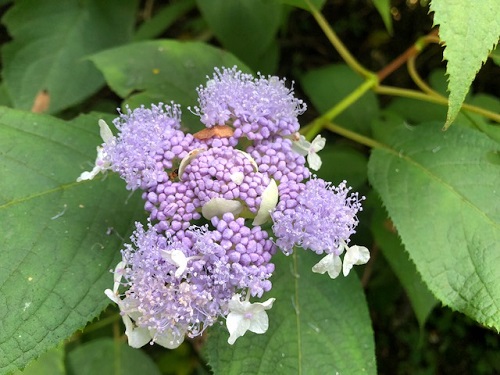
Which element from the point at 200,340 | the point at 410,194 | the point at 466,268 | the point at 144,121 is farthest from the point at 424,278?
the point at 200,340

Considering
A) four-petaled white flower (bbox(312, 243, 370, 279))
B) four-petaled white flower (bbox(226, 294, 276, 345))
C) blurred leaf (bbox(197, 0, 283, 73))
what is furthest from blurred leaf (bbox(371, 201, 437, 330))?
blurred leaf (bbox(197, 0, 283, 73))

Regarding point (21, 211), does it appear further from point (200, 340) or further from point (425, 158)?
point (200, 340)

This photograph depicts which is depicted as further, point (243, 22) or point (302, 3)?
point (243, 22)

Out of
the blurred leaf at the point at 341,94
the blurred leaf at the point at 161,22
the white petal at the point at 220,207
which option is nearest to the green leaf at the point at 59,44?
the blurred leaf at the point at 161,22

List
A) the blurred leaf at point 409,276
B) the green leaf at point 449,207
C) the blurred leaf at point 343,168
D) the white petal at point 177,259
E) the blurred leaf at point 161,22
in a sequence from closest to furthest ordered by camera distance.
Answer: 1. the white petal at point 177,259
2. the green leaf at point 449,207
3. the blurred leaf at point 409,276
4. the blurred leaf at point 343,168
5. the blurred leaf at point 161,22

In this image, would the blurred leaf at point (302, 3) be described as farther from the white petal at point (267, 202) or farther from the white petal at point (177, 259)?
the white petal at point (177, 259)

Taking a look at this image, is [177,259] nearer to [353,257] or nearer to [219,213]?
[219,213]

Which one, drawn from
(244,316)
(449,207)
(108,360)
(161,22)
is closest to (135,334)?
(244,316)
